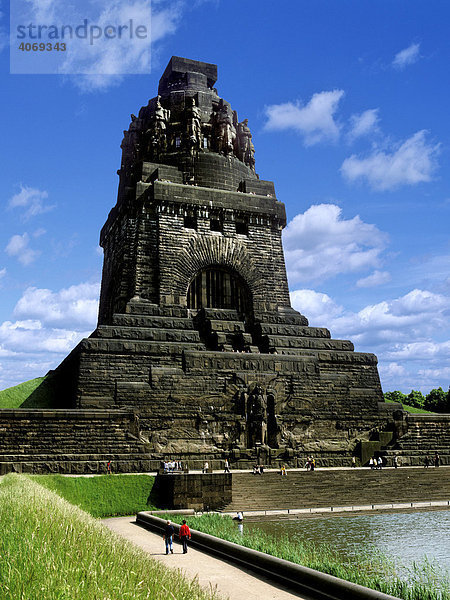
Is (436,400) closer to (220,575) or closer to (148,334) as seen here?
(148,334)

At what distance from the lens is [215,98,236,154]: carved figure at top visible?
3584 centimetres

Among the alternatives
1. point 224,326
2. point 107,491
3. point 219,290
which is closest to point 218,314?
point 224,326

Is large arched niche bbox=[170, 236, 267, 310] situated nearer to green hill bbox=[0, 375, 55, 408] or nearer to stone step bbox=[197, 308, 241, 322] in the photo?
stone step bbox=[197, 308, 241, 322]

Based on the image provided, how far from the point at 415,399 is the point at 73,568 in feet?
189

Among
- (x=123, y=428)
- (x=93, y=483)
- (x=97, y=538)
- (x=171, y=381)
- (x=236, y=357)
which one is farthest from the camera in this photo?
(x=236, y=357)

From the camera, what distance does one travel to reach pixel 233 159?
3616 cm

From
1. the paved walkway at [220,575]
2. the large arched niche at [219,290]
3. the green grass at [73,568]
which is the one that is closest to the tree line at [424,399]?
the large arched niche at [219,290]

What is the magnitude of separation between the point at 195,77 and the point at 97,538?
35.4 meters

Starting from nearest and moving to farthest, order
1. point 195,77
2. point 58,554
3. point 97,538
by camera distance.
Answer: point 58,554 → point 97,538 → point 195,77

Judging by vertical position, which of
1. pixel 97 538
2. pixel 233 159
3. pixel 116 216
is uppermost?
pixel 233 159

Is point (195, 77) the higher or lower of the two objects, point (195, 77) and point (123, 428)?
the higher

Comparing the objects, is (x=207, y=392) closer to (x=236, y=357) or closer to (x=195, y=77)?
(x=236, y=357)

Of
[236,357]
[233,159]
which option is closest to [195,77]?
[233,159]

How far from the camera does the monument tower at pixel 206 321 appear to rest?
24.7m
